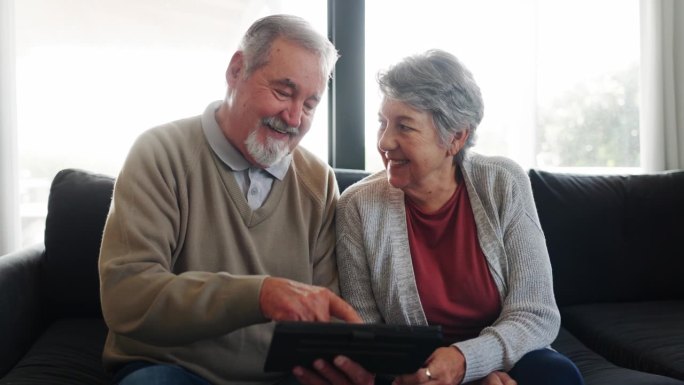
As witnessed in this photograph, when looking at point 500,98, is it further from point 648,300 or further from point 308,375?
point 308,375

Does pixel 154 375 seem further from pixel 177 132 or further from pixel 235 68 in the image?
pixel 235 68

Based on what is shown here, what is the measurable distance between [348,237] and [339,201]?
115 mm

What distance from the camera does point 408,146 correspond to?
68.4 inches

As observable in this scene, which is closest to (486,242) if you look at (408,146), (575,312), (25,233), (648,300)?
(408,146)

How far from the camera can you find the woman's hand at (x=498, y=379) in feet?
5.14

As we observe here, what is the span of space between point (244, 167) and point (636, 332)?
1286 millimetres

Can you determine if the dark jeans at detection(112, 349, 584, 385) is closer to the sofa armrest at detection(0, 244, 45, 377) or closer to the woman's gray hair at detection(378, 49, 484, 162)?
the sofa armrest at detection(0, 244, 45, 377)

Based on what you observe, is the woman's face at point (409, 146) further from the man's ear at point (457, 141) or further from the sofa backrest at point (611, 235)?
the sofa backrest at point (611, 235)

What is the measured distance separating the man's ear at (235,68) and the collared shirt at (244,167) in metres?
0.09

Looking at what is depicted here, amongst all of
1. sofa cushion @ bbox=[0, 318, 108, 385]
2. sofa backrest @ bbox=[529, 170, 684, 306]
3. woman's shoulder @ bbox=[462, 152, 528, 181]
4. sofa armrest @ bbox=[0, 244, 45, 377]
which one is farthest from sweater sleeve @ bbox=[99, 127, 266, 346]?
sofa backrest @ bbox=[529, 170, 684, 306]

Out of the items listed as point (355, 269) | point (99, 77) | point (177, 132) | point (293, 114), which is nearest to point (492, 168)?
point (355, 269)

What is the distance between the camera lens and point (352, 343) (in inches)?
47.3

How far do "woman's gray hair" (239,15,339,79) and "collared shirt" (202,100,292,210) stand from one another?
155 millimetres

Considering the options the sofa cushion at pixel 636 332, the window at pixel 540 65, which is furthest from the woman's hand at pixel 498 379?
the window at pixel 540 65
